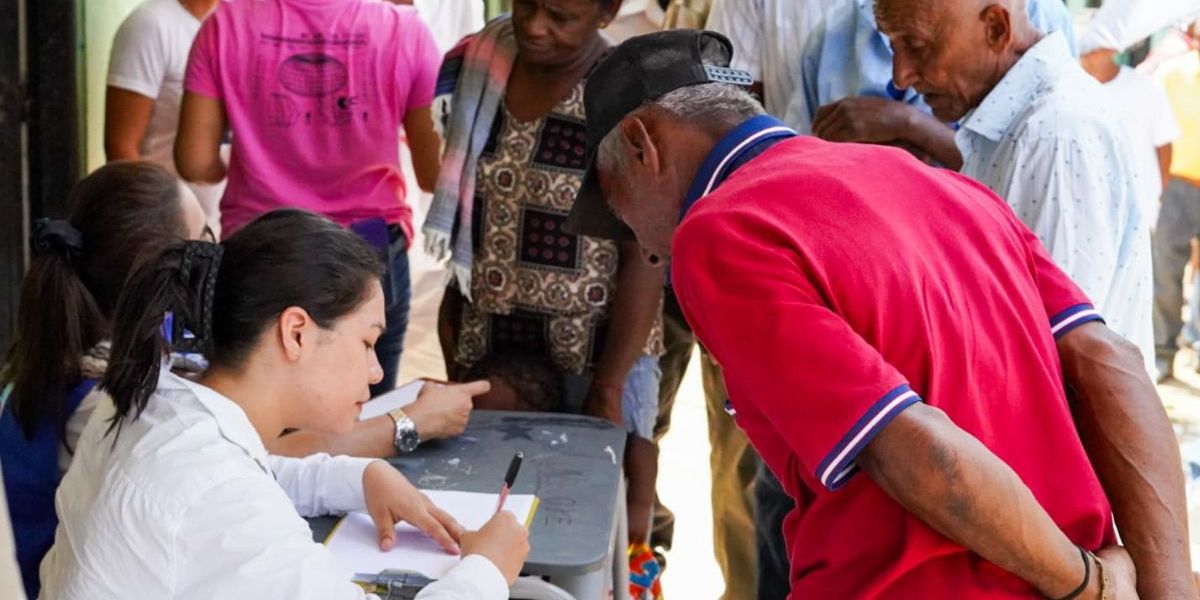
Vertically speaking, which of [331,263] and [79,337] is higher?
[331,263]

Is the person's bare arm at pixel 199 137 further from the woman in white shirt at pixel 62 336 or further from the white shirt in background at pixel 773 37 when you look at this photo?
the white shirt in background at pixel 773 37

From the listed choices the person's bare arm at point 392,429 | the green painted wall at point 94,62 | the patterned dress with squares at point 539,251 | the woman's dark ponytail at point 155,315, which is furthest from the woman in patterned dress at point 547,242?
the green painted wall at point 94,62

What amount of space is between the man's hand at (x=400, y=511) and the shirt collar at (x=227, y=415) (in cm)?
33

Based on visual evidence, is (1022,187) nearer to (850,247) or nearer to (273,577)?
(850,247)

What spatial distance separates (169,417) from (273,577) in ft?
0.81

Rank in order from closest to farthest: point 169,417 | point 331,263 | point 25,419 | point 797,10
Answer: point 169,417 < point 331,263 < point 25,419 < point 797,10

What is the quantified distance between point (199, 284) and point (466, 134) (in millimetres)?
1247

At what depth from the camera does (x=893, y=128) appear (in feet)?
8.16

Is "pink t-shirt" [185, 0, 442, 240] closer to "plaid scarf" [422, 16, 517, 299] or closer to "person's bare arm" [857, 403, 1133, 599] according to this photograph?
"plaid scarf" [422, 16, 517, 299]

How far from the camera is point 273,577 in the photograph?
4.70 feet

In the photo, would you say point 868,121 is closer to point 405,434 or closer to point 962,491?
point 405,434

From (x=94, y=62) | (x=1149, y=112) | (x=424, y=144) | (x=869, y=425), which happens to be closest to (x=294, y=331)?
(x=869, y=425)

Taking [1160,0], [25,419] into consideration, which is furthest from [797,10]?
[1160,0]

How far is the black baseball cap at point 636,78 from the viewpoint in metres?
1.61
